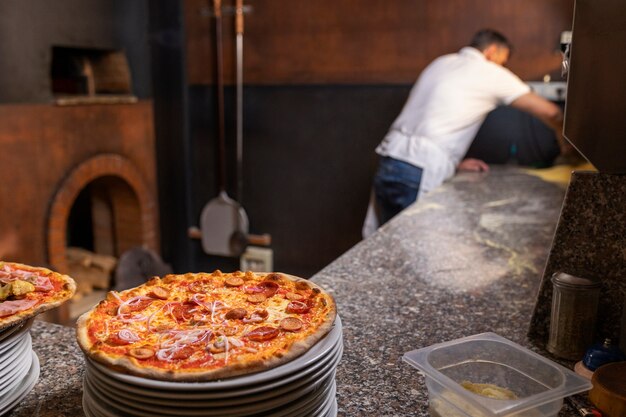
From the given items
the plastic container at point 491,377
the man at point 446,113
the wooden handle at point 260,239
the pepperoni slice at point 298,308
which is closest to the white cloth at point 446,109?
the man at point 446,113

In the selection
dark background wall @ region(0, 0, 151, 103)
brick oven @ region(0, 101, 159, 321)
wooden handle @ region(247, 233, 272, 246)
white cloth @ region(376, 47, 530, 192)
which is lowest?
wooden handle @ region(247, 233, 272, 246)

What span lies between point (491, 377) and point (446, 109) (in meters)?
2.70

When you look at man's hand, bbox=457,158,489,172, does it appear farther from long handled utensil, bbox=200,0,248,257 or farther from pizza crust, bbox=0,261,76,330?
pizza crust, bbox=0,261,76,330

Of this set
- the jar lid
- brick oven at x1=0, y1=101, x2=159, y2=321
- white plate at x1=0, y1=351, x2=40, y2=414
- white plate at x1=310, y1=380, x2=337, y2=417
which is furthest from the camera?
brick oven at x1=0, y1=101, x2=159, y2=321

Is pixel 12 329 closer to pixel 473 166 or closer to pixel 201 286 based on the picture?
pixel 201 286

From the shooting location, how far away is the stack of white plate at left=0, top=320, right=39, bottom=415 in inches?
39.9

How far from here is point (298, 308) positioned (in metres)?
1.09

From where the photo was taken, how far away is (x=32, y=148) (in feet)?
12.3

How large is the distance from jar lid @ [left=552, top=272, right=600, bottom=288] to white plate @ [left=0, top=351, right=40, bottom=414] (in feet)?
3.58

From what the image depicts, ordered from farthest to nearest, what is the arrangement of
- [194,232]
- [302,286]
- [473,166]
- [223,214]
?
[194,232], [223,214], [473,166], [302,286]

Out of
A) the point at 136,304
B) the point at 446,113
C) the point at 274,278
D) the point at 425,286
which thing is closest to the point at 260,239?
the point at 446,113

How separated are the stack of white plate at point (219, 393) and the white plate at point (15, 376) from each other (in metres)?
0.21

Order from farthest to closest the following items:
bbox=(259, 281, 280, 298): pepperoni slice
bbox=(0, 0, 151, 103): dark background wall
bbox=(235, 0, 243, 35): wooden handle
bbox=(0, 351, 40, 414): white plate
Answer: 1. bbox=(235, 0, 243, 35): wooden handle
2. bbox=(0, 0, 151, 103): dark background wall
3. bbox=(259, 281, 280, 298): pepperoni slice
4. bbox=(0, 351, 40, 414): white plate

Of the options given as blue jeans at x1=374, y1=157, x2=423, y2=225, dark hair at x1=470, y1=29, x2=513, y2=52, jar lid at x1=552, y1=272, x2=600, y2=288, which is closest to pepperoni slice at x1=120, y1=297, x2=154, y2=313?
jar lid at x1=552, y1=272, x2=600, y2=288
